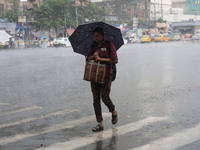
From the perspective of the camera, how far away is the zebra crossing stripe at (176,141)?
4445 mm

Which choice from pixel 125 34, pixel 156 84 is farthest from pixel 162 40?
pixel 156 84

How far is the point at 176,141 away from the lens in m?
4.68

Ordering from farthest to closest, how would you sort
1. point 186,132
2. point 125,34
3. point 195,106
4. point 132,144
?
point 125,34 < point 195,106 < point 186,132 < point 132,144

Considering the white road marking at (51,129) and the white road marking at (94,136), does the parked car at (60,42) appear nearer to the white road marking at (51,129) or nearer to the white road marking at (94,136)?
the white road marking at (51,129)

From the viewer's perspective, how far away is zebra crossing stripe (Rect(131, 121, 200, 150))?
445 centimetres

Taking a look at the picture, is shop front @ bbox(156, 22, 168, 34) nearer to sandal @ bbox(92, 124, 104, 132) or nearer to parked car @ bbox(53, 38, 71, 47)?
parked car @ bbox(53, 38, 71, 47)

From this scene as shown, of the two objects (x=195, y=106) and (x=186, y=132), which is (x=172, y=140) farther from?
(x=195, y=106)

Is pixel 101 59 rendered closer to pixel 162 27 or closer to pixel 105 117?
pixel 105 117

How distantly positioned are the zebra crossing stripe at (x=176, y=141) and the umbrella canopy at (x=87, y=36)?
1.83 metres

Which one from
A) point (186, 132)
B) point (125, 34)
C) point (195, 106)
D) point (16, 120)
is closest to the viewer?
point (186, 132)

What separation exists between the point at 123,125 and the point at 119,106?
1753mm

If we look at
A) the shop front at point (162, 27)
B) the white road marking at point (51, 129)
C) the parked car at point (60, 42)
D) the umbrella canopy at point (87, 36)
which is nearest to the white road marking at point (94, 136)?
the white road marking at point (51, 129)

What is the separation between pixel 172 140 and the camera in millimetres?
4734

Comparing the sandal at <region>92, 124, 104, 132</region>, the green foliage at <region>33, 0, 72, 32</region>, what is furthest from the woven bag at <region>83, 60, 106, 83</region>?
the green foliage at <region>33, 0, 72, 32</region>
